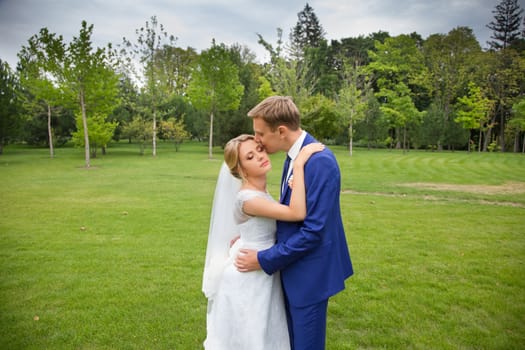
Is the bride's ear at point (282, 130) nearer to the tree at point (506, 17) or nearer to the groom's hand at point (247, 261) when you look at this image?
the groom's hand at point (247, 261)

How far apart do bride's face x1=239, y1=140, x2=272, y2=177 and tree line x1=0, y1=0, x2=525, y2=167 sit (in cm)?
2207

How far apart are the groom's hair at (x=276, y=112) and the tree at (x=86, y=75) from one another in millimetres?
23049

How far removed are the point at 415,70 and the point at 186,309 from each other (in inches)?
2089

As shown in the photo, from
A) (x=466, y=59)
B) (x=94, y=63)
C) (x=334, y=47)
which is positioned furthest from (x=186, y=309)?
(x=334, y=47)

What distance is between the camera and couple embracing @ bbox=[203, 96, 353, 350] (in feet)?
7.29

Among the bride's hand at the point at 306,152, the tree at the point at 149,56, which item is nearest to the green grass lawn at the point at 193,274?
the bride's hand at the point at 306,152

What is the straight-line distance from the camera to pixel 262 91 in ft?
110

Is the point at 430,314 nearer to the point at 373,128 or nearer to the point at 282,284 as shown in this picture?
the point at 282,284

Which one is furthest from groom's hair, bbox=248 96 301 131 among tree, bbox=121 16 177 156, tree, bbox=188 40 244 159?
tree, bbox=121 16 177 156

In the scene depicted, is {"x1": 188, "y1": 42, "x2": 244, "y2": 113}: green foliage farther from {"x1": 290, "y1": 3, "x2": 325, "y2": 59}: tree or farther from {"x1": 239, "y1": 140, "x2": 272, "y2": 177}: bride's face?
{"x1": 290, "y1": 3, "x2": 325, "y2": 59}: tree

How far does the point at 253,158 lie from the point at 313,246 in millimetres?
737

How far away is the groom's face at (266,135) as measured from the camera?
7.80 feet

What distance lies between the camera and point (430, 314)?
4.49 metres

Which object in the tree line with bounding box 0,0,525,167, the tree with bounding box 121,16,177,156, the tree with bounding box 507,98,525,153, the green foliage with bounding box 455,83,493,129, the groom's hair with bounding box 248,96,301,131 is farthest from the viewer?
the green foliage with bounding box 455,83,493,129
